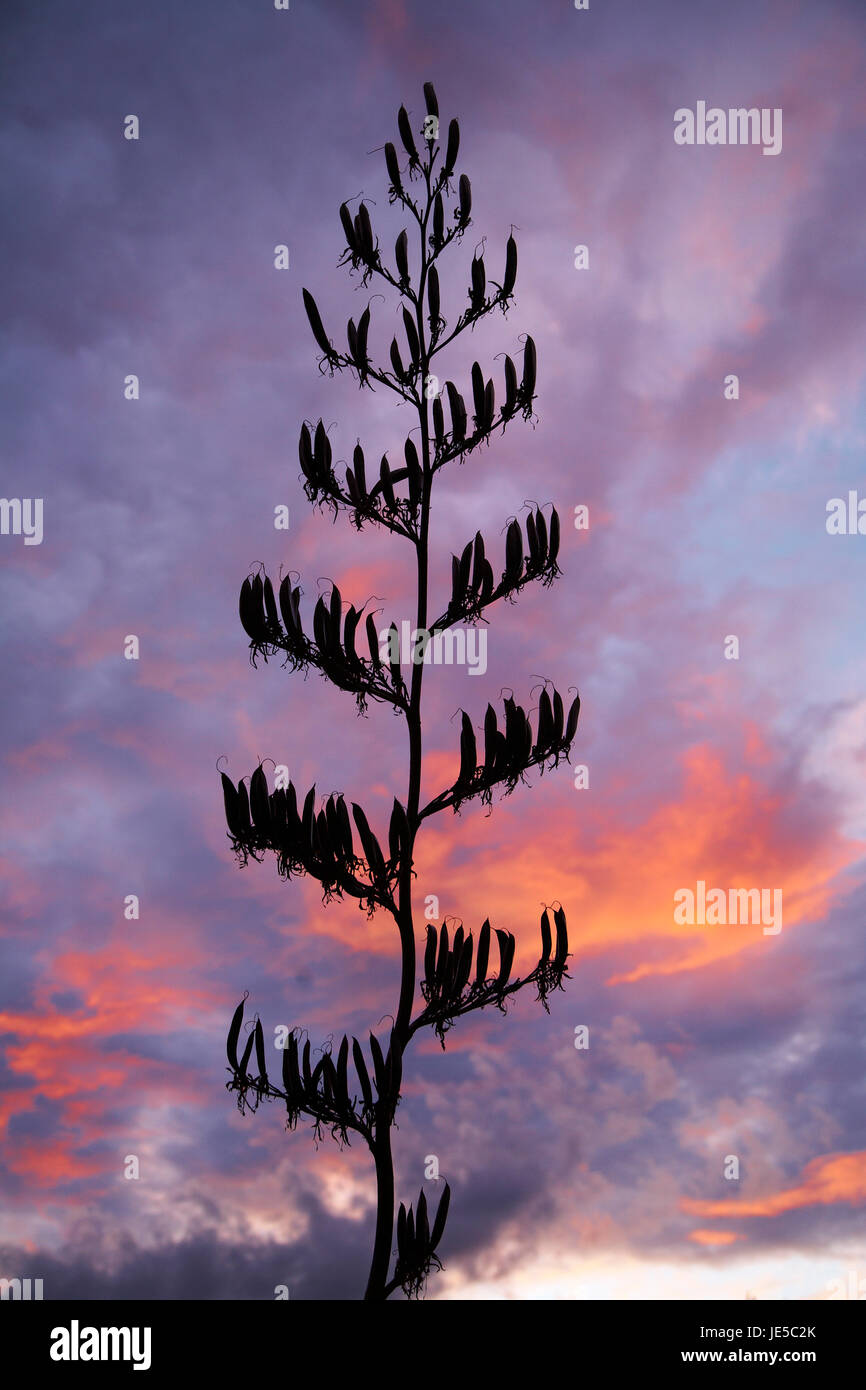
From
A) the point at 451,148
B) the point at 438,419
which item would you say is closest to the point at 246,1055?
the point at 438,419

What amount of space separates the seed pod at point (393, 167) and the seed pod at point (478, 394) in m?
2.17

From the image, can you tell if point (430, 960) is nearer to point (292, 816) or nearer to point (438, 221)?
point (292, 816)

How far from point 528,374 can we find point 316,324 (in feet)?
7.02

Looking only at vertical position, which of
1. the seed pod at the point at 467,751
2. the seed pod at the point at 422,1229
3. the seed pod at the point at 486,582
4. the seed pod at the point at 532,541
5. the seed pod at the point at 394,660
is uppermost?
the seed pod at the point at 532,541

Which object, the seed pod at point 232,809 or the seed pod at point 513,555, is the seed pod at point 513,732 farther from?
the seed pod at point 232,809

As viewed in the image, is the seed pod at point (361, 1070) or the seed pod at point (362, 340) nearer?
the seed pod at point (361, 1070)

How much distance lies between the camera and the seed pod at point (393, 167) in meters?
11.5

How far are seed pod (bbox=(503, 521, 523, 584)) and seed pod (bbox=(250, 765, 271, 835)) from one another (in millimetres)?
3070

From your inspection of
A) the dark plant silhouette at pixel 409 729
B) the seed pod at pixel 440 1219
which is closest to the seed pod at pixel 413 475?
the dark plant silhouette at pixel 409 729

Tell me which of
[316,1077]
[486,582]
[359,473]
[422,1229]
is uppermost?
[359,473]

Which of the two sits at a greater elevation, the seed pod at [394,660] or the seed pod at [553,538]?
the seed pod at [553,538]

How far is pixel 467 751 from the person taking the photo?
10.2m
